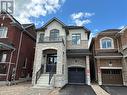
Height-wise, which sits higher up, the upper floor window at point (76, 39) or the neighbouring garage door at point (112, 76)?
the upper floor window at point (76, 39)

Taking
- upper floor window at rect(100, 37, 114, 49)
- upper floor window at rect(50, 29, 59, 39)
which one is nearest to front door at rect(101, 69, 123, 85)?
upper floor window at rect(100, 37, 114, 49)

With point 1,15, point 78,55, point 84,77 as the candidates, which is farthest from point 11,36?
point 84,77

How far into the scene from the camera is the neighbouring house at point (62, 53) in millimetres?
15695

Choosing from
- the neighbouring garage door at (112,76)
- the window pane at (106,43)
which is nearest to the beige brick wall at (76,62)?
the neighbouring garage door at (112,76)

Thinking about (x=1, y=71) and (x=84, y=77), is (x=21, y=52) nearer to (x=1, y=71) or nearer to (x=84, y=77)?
(x=1, y=71)

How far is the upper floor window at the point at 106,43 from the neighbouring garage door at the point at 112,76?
11.8 feet

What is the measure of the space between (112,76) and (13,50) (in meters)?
14.0

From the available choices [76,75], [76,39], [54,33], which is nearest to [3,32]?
[54,33]

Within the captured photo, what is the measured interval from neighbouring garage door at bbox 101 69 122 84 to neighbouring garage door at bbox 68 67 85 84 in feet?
9.60

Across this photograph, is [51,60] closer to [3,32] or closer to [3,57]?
[3,57]

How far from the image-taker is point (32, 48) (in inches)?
899

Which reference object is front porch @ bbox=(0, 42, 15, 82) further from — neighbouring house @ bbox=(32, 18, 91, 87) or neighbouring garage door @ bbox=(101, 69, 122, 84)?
neighbouring garage door @ bbox=(101, 69, 122, 84)

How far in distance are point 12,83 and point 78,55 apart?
950 cm

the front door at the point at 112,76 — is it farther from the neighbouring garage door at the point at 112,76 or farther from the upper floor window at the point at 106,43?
the upper floor window at the point at 106,43
